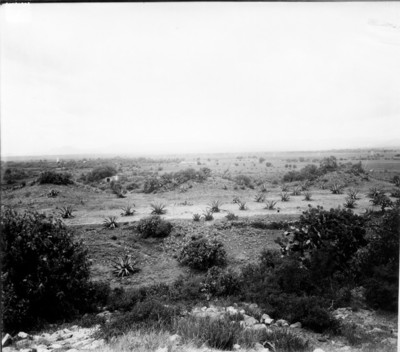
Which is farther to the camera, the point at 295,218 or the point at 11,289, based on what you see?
the point at 295,218

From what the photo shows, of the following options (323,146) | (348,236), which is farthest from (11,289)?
(323,146)

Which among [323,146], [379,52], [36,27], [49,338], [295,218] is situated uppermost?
[36,27]

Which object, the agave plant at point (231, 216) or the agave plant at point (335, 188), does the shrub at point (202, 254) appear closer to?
the agave plant at point (231, 216)

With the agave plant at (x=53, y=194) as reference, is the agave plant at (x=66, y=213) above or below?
below

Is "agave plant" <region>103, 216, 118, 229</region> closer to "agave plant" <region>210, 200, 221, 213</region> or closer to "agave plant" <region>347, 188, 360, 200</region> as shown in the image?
"agave plant" <region>210, 200, 221, 213</region>

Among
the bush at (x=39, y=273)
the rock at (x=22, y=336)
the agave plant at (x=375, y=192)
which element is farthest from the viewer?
the agave plant at (x=375, y=192)

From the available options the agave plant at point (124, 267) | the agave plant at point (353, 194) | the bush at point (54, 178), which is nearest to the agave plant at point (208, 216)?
the agave plant at point (124, 267)

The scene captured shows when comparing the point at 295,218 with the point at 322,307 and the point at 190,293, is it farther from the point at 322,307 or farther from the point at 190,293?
the point at 190,293
